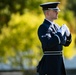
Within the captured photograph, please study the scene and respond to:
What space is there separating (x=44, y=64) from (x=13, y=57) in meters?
15.1

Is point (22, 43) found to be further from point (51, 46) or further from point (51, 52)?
point (51, 46)

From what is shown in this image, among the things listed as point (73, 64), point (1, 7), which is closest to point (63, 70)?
point (1, 7)

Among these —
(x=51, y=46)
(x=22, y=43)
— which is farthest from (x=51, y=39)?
(x=22, y=43)

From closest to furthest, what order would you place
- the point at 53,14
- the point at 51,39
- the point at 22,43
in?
the point at 51,39
the point at 53,14
the point at 22,43

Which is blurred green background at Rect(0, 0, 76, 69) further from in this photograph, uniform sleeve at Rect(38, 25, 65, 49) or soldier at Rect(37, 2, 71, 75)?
uniform sleeve at Rect(38, 25, 65, 49)

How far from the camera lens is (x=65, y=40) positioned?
4.80 metres

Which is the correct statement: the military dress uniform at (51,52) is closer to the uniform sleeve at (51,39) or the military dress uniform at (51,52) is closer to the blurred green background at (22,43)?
the uniform sleeve at (51,39)

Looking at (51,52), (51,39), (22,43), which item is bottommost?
(22,43)

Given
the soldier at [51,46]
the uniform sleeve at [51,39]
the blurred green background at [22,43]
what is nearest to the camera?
the uniform sleeve at [51,39]

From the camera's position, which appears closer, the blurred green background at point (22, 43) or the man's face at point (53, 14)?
the man's face at point (53, 14)

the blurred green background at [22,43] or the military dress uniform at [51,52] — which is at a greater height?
the military dress uniform at [51,52]

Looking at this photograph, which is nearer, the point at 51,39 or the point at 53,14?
the point at 51,39

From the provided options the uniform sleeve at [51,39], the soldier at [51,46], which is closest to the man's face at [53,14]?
the soldier at [51,46]

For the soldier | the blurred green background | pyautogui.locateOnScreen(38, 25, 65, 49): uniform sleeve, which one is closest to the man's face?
the soldier
